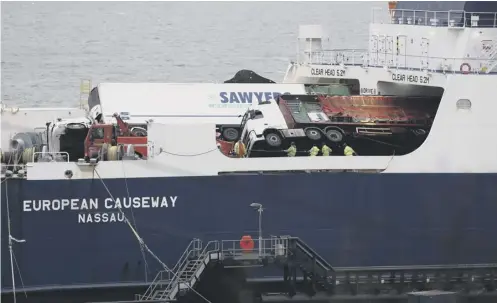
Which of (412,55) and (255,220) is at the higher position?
(412,55)

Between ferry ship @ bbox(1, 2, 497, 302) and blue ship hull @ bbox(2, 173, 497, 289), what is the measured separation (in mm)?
23

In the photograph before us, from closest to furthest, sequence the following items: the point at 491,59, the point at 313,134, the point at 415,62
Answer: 1. the point at 313,134
2. the point at 491,59
3. the point at 415,62

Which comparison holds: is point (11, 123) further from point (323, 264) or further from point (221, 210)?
point (323, 264)

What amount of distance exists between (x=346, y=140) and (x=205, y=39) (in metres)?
67.0

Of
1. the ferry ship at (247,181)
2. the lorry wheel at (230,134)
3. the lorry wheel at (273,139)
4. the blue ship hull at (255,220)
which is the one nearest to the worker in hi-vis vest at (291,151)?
the ferry ship at (247,181)

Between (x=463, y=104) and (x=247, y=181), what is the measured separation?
4.94 meters

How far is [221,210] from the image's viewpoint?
21.6m

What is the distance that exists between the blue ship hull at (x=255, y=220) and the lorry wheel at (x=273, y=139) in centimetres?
82

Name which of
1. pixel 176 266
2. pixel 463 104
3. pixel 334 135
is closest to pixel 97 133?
pixel 176 266

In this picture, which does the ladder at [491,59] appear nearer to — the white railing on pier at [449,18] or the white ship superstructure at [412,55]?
the white ship superstructure at [412,55]

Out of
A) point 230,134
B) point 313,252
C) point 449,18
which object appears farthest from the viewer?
point 449,18

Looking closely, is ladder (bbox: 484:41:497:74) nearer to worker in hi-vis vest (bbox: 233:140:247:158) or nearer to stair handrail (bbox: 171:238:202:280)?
worker in hi-vis vest (bbox: 233:140:247:158)

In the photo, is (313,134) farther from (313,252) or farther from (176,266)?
(176,266)

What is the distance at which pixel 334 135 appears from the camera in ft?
74.9
